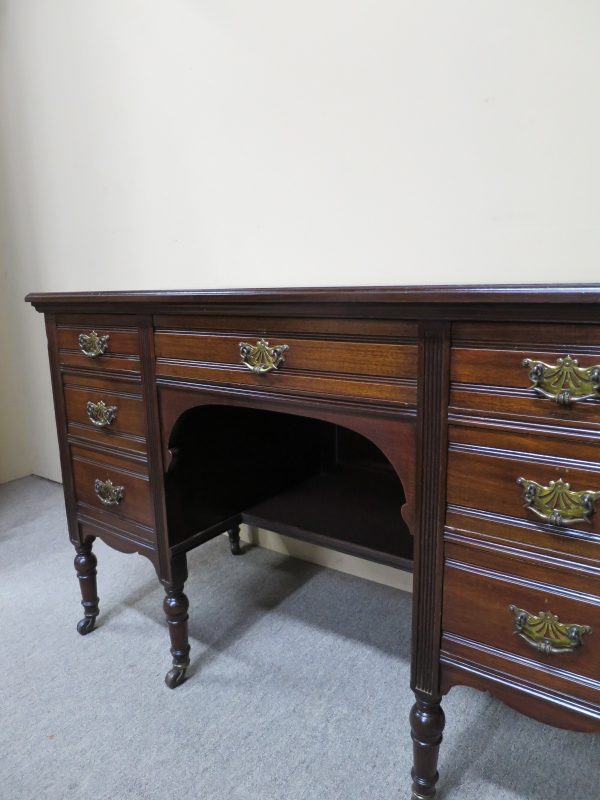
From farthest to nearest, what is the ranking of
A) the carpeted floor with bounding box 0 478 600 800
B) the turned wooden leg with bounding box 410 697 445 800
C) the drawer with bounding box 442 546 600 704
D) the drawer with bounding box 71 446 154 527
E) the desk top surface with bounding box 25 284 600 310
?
the drawer with bounding box 71 446 154 527 < the carpeted floor with bounding box 0 478 600 800 < the turned wooden leg with bounding box 410 697 445 800 < the drawer with bounding box 442 546 600 704 < the desk top surface with bounding box 25 284 600 310

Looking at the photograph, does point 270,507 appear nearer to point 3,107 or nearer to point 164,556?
point 164,556

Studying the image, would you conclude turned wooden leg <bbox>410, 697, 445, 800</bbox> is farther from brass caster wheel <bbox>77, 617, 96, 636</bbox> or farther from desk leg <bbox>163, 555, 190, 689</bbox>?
brass caster wheel <bbox>77, 617, 96, 636</bbox>

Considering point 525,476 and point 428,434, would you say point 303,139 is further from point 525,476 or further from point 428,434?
point 525,476

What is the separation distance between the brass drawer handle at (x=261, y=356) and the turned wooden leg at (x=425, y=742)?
64cm

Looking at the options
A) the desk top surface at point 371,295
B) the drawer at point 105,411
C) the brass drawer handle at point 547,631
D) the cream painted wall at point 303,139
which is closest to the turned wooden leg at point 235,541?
the drawer at point 105,411

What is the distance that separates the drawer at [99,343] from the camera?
1231mm

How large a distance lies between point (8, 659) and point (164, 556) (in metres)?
0.58

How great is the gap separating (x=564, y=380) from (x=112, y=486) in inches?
41.9

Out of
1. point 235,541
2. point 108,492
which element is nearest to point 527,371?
point 108,492

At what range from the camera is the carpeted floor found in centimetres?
108

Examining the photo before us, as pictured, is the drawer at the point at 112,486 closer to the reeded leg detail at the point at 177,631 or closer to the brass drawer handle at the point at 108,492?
the brass drawer handle at the point at 108,492

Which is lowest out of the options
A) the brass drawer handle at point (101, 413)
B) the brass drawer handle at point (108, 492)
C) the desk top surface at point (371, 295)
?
the brass drawer handle at point (108, 492)

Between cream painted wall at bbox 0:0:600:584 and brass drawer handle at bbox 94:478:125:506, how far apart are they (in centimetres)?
77

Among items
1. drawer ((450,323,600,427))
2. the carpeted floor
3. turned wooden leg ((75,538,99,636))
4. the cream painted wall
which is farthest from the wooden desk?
the cream painted wall
